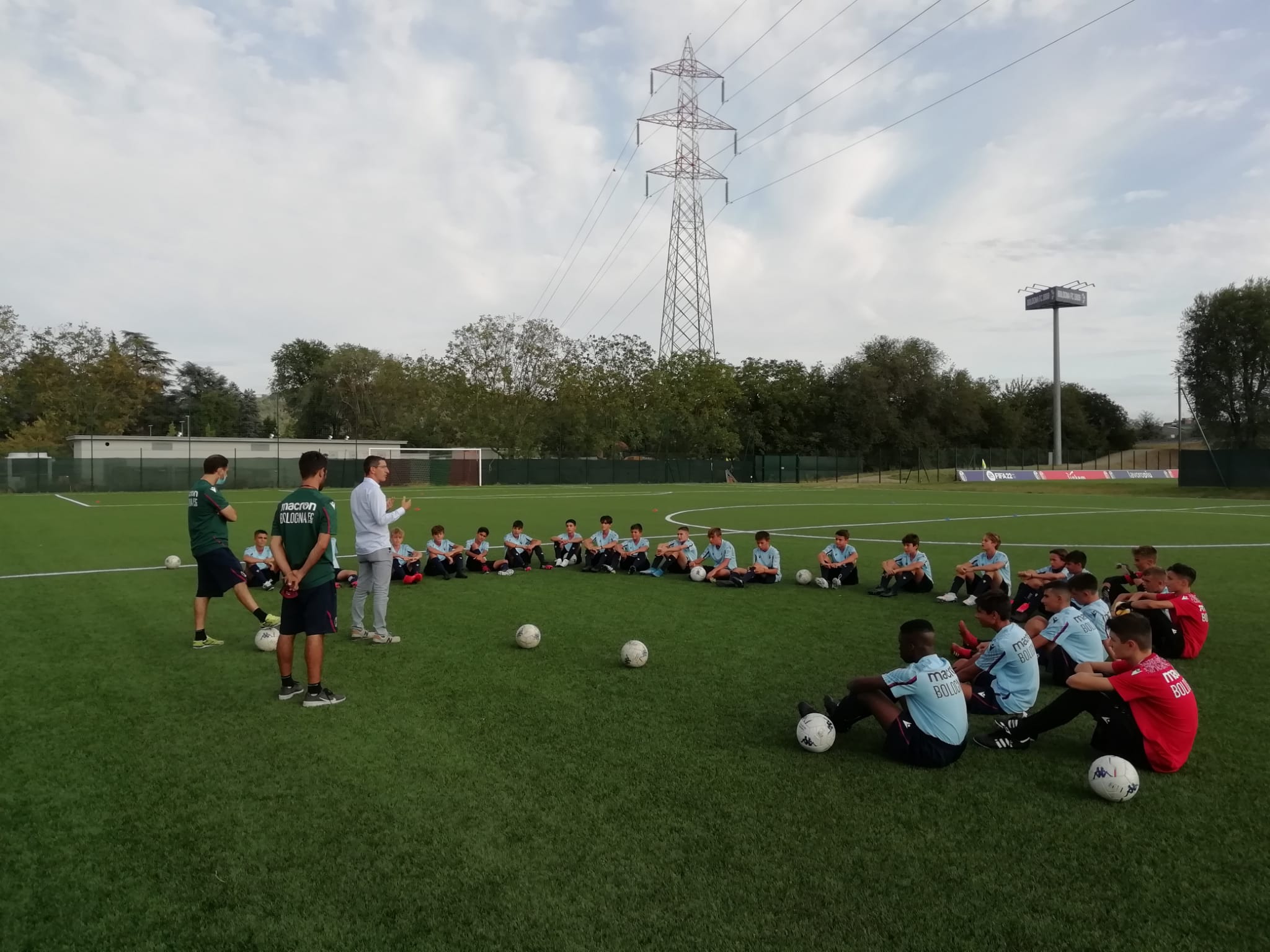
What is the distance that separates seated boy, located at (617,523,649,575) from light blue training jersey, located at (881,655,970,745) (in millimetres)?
9309

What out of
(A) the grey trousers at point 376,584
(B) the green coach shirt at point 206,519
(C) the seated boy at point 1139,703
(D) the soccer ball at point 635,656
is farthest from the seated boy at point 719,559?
(C) the seated boy at point 1139,703

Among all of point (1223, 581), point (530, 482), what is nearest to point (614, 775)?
point (1223, 581)

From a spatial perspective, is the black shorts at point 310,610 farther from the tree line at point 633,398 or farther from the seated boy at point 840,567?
the tree line at point 633,398

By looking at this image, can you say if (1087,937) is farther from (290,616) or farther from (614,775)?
(290,616)

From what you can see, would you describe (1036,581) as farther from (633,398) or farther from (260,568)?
(633,398)

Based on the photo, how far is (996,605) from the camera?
661 centimetres

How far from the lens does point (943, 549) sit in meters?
18.5

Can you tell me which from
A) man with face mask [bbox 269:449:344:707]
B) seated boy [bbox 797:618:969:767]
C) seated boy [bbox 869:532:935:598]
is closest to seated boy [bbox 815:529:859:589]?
seated boy [bbox 869:532:935:598]

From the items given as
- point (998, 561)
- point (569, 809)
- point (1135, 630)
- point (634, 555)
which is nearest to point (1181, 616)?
point (998, 561)

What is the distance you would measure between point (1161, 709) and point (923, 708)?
5.09ft

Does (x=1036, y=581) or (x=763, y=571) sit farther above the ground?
(x=1036, y=581)

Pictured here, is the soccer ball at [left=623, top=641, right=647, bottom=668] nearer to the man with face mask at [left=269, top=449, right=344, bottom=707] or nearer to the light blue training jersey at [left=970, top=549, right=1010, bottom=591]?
the man with face mask at [left=269, top=449, right=344, bottom=707]

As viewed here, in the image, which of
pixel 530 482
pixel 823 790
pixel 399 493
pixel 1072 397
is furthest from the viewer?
pixel 1072 397

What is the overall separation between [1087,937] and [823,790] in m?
1.83
